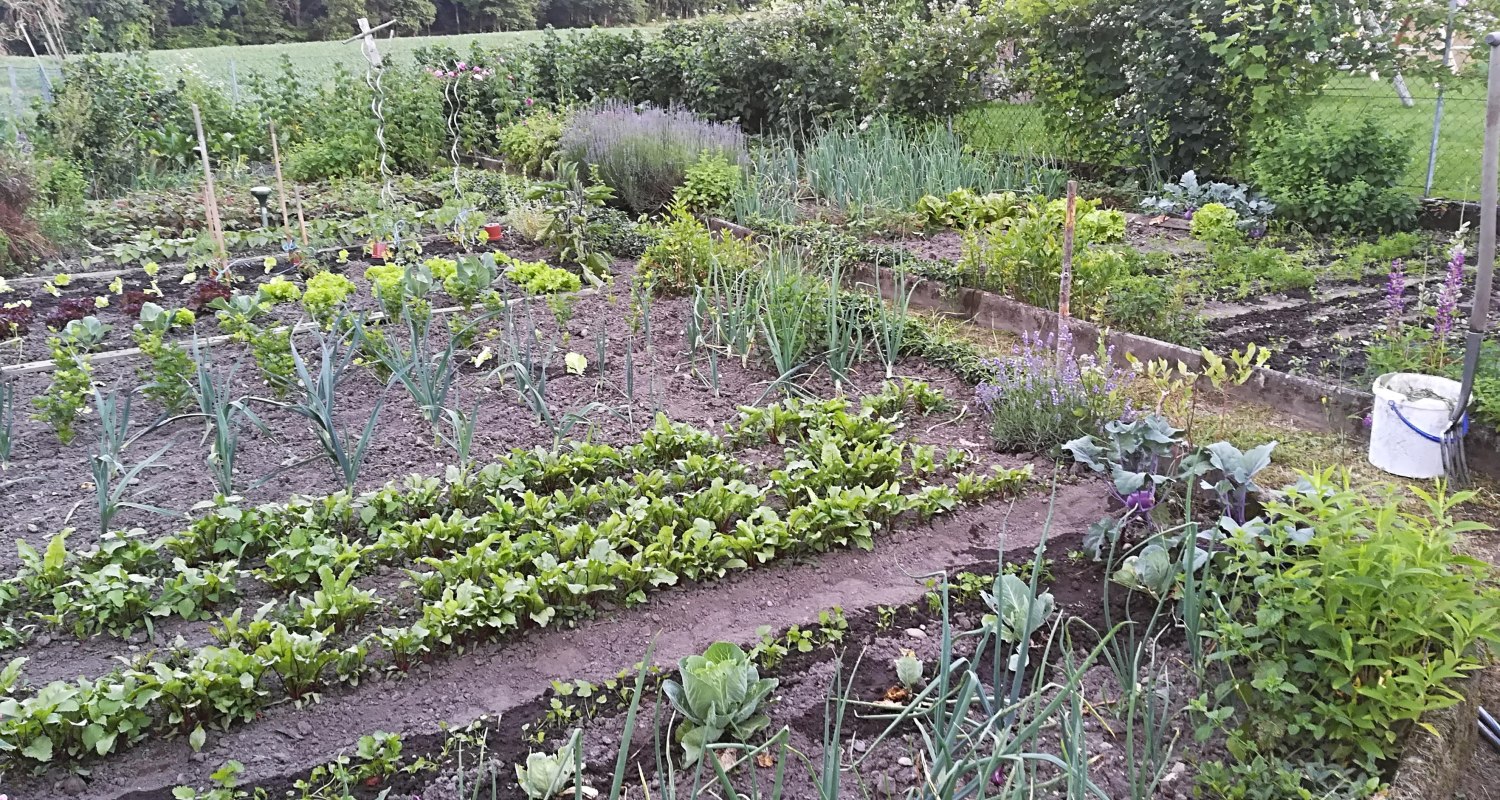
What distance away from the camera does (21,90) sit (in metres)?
12.9

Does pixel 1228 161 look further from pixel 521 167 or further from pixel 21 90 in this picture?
pixel 21 90

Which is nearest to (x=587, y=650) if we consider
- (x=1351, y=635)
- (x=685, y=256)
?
(x=1351, y=635)

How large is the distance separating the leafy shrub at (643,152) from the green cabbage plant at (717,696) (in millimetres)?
6184

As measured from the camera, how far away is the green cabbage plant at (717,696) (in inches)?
85.2

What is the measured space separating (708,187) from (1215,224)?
3.51 m

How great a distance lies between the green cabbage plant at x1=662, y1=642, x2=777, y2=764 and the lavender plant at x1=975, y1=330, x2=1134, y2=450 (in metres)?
1.78

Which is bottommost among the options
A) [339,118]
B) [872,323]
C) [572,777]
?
[572,777]

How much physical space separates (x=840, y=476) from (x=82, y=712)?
2.08 metres

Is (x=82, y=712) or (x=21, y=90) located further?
(x=21, y=90)

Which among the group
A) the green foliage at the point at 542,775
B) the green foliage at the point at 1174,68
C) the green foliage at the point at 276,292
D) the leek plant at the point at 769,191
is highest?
the green foliage at the point at 1174,68

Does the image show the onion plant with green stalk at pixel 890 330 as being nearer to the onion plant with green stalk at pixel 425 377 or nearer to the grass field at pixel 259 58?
the onion plant with green stalk at pixel 425 377

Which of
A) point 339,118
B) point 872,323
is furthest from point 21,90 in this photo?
point 872,323

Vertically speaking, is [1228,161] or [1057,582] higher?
[1228,161]

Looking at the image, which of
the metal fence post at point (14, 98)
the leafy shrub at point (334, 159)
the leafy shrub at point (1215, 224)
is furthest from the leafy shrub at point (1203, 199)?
the metal fence post at point (14, 98)
